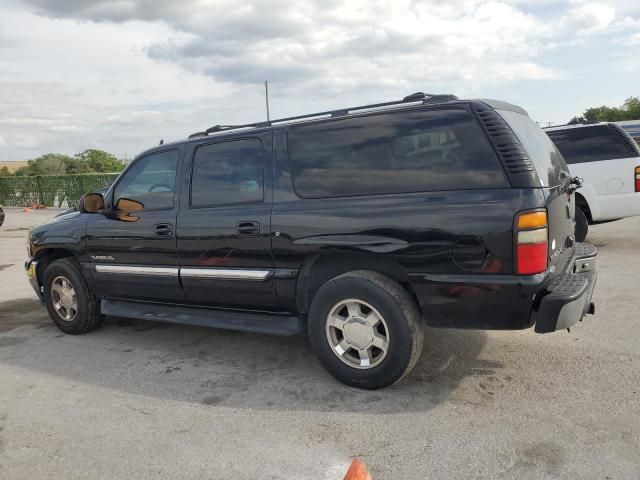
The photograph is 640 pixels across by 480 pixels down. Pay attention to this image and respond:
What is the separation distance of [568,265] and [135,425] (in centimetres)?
309

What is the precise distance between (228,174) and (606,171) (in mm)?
6252

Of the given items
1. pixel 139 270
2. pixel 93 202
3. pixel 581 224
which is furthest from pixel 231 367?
pixel 581 224

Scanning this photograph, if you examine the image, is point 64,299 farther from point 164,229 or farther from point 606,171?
point 606,171

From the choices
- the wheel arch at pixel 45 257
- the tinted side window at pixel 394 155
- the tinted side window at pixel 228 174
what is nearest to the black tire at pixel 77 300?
the wheel arch at pixel 45 257

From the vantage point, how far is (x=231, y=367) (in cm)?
429

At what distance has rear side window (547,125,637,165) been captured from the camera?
8.11m

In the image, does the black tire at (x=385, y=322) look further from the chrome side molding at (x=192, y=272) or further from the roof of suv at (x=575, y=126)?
the roof of suv at (x=575, y=126)

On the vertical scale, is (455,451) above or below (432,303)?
below

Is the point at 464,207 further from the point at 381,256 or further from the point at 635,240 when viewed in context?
the point at 635,240

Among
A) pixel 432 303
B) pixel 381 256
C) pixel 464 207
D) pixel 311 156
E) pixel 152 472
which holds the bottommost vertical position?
pixel 152 472

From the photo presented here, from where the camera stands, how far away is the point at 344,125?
382 cm

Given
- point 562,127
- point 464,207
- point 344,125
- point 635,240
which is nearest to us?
point 464,207

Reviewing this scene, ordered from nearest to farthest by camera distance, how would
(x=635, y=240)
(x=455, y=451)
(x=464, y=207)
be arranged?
(x=455, y=451), (x=464, y=207), (x=635, y=240)

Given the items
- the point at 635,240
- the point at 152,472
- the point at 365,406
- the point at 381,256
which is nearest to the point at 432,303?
the point at 381,256
